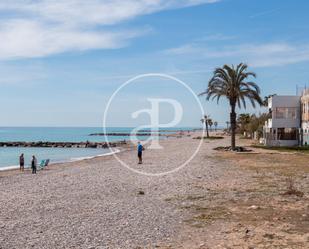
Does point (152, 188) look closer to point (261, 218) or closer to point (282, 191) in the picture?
point (282, 191)

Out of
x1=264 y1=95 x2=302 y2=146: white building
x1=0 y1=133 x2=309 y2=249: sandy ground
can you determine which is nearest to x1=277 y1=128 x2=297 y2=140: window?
x1=264 y1=95 x2=302 y2=146: white building

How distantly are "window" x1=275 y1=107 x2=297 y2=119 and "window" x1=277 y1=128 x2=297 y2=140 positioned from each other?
151 cm

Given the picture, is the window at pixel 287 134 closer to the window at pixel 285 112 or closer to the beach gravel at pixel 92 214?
the window at pixel 285 112

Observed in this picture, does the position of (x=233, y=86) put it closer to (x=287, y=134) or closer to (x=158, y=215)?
(x=287, y=134)

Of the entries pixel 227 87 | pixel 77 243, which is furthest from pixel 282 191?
pixel 227 87

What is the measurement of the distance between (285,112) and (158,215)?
43.3m

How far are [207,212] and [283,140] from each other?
4209cm

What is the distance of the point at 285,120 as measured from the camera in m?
52.7

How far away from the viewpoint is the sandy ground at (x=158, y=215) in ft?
33.0

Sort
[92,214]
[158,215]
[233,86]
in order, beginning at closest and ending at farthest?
[158,215]
[92,214]
[233,86]

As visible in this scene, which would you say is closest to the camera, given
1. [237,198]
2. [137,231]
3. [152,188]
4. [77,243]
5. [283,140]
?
[77,243]

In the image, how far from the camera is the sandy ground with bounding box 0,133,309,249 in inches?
396

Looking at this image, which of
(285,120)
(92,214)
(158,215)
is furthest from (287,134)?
(92,214)

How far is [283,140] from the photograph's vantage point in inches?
2089
